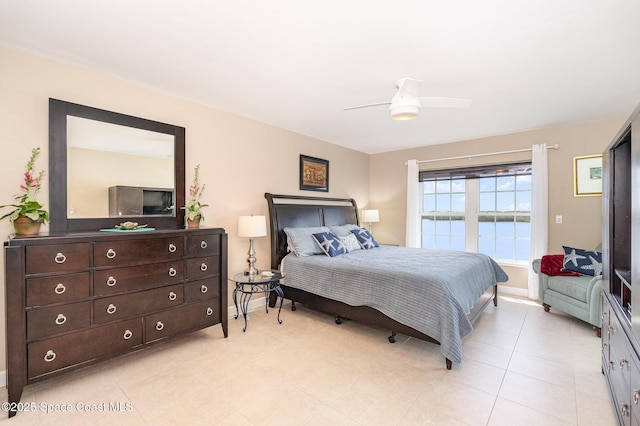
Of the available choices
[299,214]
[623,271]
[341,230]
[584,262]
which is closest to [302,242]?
[299,214]

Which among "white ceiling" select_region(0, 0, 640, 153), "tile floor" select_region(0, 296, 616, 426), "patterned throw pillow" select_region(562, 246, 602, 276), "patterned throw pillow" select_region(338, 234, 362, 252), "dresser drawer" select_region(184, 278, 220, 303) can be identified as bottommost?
"tile floor" select_region(0, 296, 616, 426)

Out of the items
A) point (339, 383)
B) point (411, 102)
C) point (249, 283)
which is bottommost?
point (339, 383)

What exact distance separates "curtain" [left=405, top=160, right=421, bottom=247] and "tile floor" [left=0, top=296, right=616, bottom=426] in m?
2.41

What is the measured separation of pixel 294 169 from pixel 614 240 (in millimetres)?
3554

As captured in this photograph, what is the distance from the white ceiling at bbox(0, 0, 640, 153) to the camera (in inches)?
70.8

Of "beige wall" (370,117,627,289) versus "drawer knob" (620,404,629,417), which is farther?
"beige wall" (370,117,627,289)

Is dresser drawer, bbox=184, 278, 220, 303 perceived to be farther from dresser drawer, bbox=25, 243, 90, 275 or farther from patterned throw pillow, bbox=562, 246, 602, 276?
patterned throw pillow, bbox=562, 246, 602, 276

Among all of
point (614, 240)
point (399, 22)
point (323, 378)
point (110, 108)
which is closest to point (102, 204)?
point (110, 108)

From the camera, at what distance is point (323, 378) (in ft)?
7.55

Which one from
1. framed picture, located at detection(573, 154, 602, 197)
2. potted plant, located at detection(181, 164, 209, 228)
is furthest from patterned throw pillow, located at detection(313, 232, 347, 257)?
framed picture, located at detection(573, 154, 602, 197)

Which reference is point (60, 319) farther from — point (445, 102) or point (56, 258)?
point (445, 102)

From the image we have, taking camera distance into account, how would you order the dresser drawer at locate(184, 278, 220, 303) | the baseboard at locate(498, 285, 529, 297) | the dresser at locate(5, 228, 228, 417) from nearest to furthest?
the dresser at locate(5, 228, 228, 417)
the dresser drawer at locate(184, 278, 220, 303)
the baseboard at locate(498, 285, 529, 297)

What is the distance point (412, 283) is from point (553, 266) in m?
2.28

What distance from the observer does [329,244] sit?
151 inches
